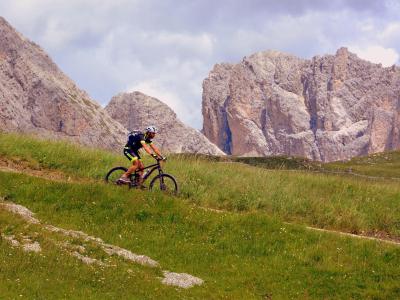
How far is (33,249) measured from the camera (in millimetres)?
15805

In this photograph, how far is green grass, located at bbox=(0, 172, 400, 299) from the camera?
1426 centimetres

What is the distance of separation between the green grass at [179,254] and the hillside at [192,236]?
0.04 metres

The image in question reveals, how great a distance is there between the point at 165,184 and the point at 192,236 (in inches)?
205

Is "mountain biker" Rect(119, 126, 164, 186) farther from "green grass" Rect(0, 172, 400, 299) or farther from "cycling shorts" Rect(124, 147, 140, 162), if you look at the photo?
"green grass" Rect(0, 172, 400, 299)

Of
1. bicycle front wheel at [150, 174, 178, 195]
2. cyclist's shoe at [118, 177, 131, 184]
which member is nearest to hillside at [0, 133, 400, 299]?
cyclist's shoe at [118, 177, 131, 184]

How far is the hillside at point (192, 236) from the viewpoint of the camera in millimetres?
14773

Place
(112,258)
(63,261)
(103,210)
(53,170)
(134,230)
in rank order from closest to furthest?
(63,261), (112,258), (134,230), (103,210), (53,170)

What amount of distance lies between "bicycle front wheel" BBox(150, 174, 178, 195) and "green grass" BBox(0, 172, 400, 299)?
5.91 ft

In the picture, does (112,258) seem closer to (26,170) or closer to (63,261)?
(63,261)

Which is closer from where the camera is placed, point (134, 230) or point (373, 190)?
point (134, 230)

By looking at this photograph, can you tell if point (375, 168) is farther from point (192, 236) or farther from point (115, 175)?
point (192, 236)

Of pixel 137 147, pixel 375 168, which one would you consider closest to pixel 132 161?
pixel 137 147

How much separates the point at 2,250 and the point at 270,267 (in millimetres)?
7975

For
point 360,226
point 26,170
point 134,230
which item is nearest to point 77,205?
point 134,230
